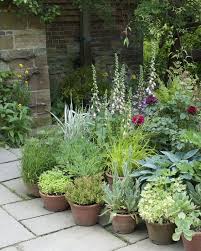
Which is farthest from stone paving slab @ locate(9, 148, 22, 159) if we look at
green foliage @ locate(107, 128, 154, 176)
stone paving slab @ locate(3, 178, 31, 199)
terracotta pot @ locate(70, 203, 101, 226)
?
terracotta pot @ locate(70, 203, 101, 226)

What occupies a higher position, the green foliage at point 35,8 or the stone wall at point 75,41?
the green foliage at point 35,8

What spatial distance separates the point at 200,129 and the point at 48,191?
1.45 m

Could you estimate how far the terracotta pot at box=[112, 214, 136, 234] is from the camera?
346cm

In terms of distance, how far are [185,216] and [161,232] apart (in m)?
0.27

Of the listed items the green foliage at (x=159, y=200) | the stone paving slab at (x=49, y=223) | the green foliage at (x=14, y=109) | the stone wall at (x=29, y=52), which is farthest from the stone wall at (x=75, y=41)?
the green foliage at (x=159, y=200)

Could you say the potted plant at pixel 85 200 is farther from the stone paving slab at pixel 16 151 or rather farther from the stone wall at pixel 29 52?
the stone wall at pixel 29 52

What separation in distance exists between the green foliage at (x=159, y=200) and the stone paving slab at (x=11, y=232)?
0.88 meters

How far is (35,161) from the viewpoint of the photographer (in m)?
4.17

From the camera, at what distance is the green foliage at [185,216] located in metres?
3.04

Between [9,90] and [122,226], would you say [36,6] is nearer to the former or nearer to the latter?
Result: [9,90]

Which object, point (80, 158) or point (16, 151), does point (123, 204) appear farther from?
point (16, 151)

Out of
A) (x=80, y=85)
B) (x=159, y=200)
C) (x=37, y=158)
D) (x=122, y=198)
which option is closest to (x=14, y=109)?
(x=80, y=85)

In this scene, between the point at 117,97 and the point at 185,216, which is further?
the point at 117,97

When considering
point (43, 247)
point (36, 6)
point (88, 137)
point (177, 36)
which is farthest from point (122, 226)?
point (177, 36)
